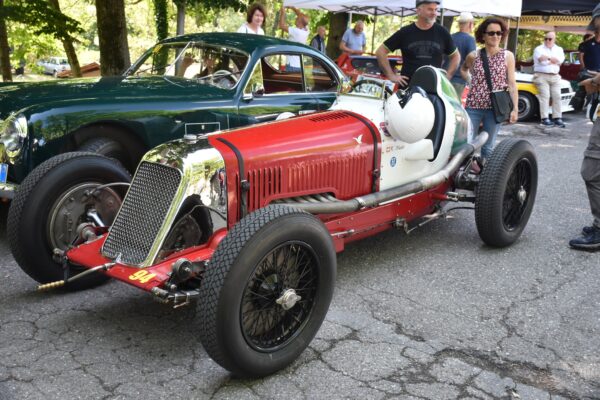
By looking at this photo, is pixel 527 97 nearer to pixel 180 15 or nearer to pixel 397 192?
pixel 180 15

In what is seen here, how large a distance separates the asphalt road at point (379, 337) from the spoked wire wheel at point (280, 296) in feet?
0.66

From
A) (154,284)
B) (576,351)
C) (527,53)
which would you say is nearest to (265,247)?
(154,284)

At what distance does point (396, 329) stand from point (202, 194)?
1317mm

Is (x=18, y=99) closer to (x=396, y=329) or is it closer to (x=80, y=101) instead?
(x=80, y=101)

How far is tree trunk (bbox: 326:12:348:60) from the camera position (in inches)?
556

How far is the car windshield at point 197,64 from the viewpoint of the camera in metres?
5.50

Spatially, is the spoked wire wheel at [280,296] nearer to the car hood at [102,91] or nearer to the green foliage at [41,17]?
the car hood at [102,91]

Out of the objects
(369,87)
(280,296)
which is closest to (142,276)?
(280,296)

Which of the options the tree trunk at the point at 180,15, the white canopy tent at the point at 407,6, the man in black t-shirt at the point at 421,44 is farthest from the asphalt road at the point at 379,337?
the tree trunk at the point at 180,15

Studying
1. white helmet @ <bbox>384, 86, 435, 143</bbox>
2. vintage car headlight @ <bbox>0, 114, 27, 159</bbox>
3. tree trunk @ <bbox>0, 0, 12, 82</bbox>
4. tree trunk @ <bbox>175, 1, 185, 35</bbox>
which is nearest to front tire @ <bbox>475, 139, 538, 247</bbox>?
white helmet @ <bbox>384, 86, 435, 143</bbox>

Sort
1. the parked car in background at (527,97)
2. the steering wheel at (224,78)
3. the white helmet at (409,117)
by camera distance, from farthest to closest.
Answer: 1. the parked car in background at (527,97)
2. the steering wheel at (224,78)
3. the white helmet at (409,117)

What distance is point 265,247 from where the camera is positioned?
2750 mm

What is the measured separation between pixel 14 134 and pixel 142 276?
2084 millimetres

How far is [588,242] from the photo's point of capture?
196 inches
